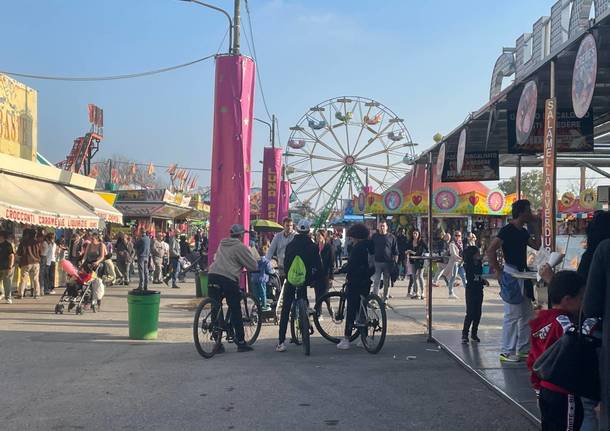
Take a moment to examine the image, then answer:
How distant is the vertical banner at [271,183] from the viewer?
94.5 feet

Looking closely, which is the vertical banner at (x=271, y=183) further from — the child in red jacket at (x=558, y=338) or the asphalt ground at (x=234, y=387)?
the child in red jacket at (x=558, y=338)

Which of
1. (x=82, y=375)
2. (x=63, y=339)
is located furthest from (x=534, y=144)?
(x=63, y=339)

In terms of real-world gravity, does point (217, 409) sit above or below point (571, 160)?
below

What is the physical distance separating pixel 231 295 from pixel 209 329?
0.54 meters

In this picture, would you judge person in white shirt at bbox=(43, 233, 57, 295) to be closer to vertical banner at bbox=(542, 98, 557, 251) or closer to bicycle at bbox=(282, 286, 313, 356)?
bicycle at bbox=(282, 286, 313, 356)

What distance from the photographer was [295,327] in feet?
28.8

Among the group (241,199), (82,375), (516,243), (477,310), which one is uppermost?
(241,199)

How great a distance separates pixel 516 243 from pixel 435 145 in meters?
2.98

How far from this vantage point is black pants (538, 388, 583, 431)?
3570 millimetres

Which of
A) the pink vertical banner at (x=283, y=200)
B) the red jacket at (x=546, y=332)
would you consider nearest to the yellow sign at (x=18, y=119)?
the red jacket at (x=546, y=332)

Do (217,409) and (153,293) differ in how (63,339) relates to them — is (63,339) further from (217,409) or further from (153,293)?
(217,409)

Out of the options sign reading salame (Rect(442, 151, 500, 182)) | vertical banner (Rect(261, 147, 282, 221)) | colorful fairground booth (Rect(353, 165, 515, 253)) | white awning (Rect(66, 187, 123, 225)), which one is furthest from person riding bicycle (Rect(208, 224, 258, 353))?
vertical banner (Rect(261, 147, 282, 221))

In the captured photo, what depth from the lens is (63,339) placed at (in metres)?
9.53

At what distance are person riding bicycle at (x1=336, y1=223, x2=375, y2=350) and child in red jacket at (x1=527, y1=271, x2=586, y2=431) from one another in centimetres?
458
